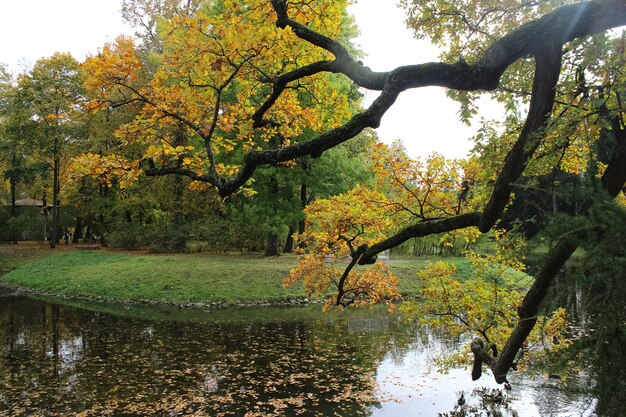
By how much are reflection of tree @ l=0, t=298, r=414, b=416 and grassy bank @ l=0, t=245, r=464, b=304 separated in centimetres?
358

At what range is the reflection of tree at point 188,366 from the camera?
28.6 ft

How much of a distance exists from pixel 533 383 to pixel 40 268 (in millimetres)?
26178

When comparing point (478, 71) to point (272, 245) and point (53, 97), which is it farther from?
point (53, 97)

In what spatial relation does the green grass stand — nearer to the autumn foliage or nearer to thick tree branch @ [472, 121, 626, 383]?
the autumn foliage

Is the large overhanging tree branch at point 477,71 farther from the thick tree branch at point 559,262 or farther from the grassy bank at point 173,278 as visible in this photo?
the grassy bank at point 173,278

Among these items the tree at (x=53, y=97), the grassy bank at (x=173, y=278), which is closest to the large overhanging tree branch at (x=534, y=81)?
the grassy bank at (x=173, y=278)

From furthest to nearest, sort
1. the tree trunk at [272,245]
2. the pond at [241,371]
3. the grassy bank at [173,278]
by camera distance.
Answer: the tree trunk at [272,245]
the grassy bank at [173,278]
the pond at [241,371]

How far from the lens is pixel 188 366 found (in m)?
11.0

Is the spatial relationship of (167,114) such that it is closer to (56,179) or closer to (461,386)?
(461,386)

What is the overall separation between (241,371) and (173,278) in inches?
459

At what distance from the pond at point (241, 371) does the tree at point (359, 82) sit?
256 centimetres

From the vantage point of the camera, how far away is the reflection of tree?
8.73m

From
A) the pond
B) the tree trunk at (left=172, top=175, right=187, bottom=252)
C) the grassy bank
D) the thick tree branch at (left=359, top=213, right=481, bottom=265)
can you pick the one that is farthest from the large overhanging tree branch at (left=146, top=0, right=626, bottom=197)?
the tree trunk at (left=172, top=175, right=187, bottom=252)

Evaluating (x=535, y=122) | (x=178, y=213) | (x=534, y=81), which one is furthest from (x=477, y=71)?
(x=178, y=213)
